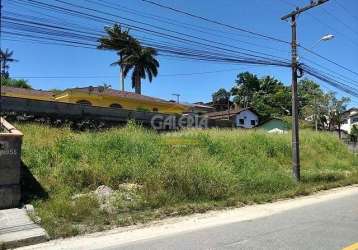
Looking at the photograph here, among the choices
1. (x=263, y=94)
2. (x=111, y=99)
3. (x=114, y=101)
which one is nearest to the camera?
(x=111, y=99)

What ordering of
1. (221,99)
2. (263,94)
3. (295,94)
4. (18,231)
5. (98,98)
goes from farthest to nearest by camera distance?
(221,99), (263,94), (98,98), (295,94), (18,231)

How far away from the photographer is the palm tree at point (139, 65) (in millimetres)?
61531

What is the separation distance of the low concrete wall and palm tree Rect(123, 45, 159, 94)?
166 ft

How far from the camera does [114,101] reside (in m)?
43.6

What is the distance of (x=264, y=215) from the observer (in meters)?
11.9

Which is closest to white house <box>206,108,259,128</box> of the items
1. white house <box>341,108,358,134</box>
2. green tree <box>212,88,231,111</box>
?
green tree <box>212,88,231,111</box>

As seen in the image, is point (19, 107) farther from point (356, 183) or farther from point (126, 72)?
point (126, 72)

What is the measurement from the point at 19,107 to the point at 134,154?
1045 centimetres

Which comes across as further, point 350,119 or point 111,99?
point 350,119

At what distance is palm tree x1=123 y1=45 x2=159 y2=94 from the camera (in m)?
61.5

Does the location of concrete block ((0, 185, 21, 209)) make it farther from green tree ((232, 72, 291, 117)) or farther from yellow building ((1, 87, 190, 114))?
green tree ((232, 72, 291, 117))

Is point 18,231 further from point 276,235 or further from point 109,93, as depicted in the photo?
point 109,93

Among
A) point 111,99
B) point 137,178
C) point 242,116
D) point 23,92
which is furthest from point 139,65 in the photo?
point 137,178

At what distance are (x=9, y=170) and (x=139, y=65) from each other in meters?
52.1
